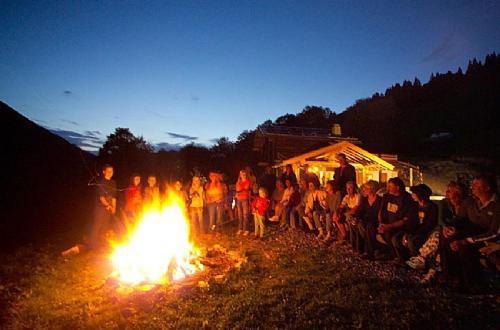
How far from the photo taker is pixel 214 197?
1102cm

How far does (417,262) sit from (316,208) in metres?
4.05

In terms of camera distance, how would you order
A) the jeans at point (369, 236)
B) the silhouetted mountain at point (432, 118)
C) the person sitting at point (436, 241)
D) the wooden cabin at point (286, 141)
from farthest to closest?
the silhouetted mountain at point (432, 118) < the wooden cabin at point (286, 141) < the jeans at point (369, 236) < the person sitting at point (436, 241)

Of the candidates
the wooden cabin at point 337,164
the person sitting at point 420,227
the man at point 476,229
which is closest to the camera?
the man at point 476,229

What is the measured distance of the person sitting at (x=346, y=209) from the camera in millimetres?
8837

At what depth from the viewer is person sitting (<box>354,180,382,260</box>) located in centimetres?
775

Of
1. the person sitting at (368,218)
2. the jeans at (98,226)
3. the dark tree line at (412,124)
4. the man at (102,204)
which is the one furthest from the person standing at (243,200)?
the dark tree line at (412,124)

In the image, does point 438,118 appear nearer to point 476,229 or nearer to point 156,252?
point 476,229

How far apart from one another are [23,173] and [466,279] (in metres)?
13.0

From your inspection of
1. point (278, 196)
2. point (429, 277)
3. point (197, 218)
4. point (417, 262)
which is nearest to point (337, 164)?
point (278, 196)

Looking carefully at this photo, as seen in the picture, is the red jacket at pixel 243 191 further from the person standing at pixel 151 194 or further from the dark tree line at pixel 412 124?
the dark tree line at pixel 412 124

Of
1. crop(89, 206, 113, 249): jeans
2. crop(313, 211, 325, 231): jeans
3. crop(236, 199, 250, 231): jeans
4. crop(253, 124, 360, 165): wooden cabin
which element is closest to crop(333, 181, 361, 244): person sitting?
crop(313, 211, 325, 231): jeans

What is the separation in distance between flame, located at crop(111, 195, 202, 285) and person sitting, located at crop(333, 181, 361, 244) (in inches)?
154

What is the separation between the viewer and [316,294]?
557 centimetres

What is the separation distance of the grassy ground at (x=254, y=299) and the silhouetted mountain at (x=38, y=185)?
2.99 metres
